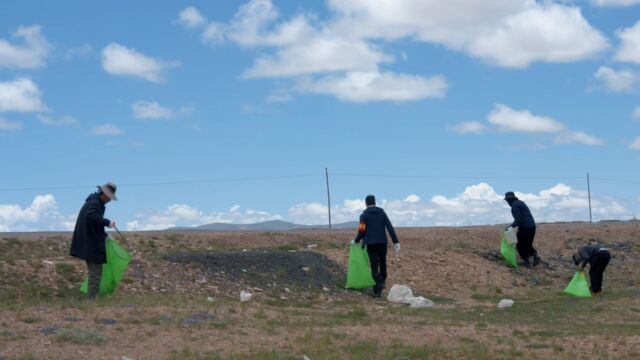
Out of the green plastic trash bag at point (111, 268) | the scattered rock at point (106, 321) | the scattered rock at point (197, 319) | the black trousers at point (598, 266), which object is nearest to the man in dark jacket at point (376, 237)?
the black trousers at point (598, 266)

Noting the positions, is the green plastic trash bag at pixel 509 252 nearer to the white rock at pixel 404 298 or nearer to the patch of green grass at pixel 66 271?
the white rock at pixel 404 298

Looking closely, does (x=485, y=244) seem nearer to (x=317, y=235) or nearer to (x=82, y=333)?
(x=317, y=235)

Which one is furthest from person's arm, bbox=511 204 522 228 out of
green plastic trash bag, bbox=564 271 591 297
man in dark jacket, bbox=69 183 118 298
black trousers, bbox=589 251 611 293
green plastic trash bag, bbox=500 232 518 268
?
man in dark jacket, bbox=69 183 118 298

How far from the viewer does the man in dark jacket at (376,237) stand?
16.2 meters

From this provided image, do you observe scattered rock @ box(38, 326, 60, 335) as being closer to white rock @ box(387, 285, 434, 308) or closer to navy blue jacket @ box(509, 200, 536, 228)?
white rock @ box(387, 285, 434, 308)

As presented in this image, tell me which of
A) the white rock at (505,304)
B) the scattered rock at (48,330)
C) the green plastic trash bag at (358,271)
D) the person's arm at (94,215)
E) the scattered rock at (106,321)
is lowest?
the white rock at (505,304)

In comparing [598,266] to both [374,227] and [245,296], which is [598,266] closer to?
[374,227]

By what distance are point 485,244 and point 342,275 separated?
7.87 metres

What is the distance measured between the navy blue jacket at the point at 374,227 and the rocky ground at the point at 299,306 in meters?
1.12

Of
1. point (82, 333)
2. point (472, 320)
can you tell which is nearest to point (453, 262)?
point (472, 320)

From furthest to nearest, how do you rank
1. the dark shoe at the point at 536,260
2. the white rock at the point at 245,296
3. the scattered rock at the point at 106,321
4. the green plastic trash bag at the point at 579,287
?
the dark shoe at the point at 536,260
the green plastic trash bag at the point at 579,287
the white rock at the point at 245,296
the scattered rock at the point at 106,321

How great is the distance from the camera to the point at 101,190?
13133 mm

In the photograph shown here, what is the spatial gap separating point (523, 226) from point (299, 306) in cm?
815

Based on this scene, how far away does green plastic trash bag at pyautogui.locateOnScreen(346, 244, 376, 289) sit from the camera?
16531 mm
